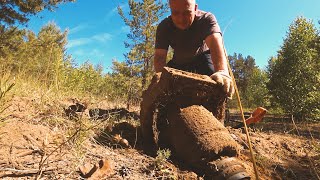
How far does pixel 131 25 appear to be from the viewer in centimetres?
1936

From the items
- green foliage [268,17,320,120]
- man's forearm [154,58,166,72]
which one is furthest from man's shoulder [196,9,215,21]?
green foliage [268,17,320,120]

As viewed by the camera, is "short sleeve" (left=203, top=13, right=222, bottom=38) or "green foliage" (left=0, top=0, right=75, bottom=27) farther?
"green foliage" (left=0, top=0, right=75, bottom=27)

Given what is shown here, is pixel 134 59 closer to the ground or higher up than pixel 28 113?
higher up

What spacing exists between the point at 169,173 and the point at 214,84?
2.85 feet

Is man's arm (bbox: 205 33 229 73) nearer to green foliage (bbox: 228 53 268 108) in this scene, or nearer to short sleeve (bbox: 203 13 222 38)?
short sleeve (bbox: 203 13 222 38)

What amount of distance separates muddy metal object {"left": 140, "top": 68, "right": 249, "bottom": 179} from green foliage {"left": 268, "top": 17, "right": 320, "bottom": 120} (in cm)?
2011

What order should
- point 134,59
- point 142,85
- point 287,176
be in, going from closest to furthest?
1. point 287,176
2. point 142,85
3. point 134,59

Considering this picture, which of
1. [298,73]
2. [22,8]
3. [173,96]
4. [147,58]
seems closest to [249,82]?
[298,73]

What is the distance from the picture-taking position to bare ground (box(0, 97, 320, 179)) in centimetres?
196

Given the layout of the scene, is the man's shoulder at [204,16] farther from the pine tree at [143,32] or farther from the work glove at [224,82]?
the pine tree at [143,32]

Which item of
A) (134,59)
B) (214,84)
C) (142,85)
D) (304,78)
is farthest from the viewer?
(304,78)

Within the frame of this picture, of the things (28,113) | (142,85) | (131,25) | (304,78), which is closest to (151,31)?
(131,25)

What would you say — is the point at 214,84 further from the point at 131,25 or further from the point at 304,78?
the point at 304,78

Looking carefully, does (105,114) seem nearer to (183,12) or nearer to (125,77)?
(183,12)
